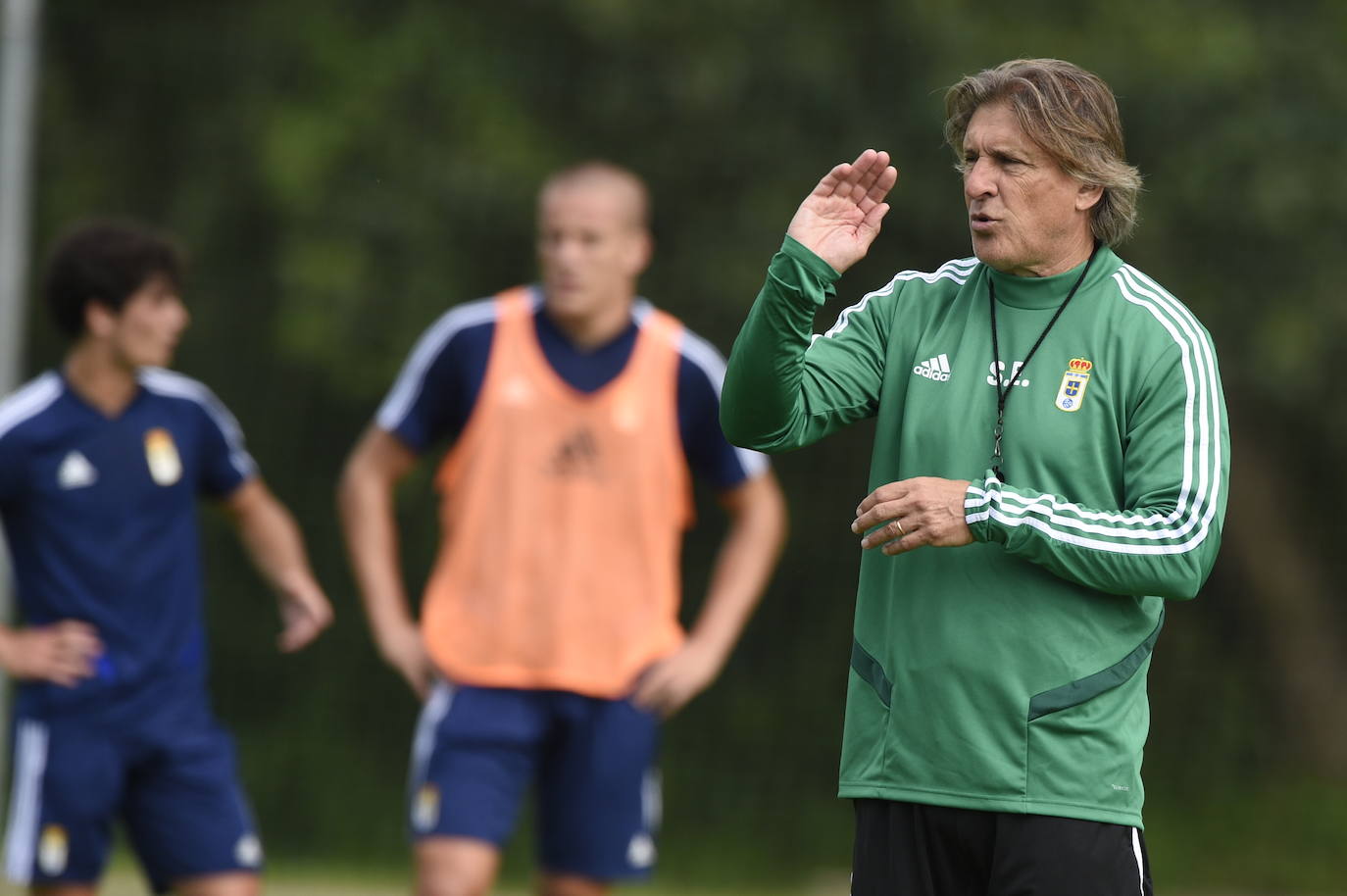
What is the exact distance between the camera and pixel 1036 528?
3084 millimetres

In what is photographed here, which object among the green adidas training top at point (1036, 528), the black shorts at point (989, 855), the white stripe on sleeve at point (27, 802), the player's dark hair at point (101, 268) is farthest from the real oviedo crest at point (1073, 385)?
the white stripe on sleeve at point (27, 802)

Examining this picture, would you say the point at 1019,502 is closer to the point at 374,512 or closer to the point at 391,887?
the point at 374,512

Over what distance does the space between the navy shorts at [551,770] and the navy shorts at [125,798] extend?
543mm

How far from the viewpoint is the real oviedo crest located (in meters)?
3.21

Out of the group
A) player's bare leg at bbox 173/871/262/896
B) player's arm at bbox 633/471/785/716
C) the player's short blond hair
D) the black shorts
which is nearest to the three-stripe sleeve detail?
the player's short blond hair

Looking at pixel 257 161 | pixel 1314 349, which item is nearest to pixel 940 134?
pixel 1314 349

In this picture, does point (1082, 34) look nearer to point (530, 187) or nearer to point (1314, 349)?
point (1314, 349)

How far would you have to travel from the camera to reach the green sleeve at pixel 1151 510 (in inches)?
122

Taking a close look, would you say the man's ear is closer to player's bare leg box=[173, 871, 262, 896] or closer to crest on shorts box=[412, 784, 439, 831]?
crest on shorts box=[412, 784, 439, 831]

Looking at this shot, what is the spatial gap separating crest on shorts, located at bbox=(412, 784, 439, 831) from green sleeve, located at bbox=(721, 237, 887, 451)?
2073 millimetres

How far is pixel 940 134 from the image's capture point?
9.08 metres

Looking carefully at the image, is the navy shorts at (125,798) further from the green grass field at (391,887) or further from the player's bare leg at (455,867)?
the green grass field at (391,887)

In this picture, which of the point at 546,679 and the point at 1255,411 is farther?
the point at 1255,411

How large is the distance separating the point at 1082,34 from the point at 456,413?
4811mm
